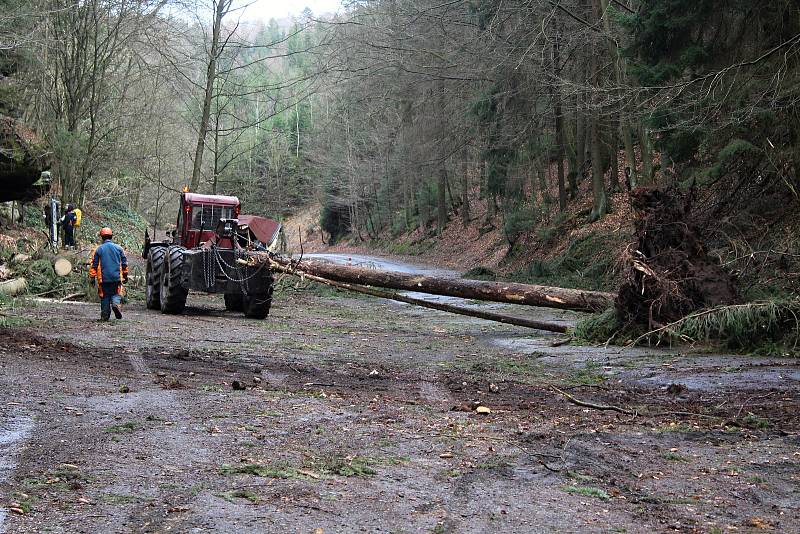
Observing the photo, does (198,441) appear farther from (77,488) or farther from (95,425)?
(77,488)

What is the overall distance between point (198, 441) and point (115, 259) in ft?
35.0

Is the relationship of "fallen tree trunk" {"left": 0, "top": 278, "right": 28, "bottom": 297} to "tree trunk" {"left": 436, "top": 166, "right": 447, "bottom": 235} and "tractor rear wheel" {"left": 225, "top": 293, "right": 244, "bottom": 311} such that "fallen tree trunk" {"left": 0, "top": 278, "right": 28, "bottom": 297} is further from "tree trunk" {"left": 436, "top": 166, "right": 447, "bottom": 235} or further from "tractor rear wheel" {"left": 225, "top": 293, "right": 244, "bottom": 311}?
"tree trunk" {"left": 436, "top": 166, "right": 447, "bottom": 235}

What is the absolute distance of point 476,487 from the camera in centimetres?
542

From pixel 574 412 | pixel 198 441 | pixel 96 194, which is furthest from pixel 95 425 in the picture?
pixel 96 194

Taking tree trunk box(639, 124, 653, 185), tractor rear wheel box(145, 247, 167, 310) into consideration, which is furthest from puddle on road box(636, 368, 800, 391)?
tree trunk box(639, 124, 653, 185)

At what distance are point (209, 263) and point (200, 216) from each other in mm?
2443

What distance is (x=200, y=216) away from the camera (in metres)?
19.7

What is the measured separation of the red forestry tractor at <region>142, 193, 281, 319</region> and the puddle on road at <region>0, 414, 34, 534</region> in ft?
35.2

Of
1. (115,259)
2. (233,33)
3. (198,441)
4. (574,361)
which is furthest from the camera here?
(233,33)

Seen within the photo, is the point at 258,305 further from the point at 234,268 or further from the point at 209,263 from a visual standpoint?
the point at 209,263

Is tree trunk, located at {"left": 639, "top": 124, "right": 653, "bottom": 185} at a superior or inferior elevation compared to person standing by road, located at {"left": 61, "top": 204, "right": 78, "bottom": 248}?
superior

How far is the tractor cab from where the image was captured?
19.6 m

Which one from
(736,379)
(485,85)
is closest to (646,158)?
(485,85)

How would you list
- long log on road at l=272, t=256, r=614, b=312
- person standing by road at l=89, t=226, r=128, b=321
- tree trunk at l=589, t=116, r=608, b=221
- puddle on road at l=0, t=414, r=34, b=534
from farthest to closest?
tree trunk at l=589, t=116, r=608, b=221, person standing by road at l=89, t=226, r=128, b=321, long log on road at l=272, t=256, r=614, b=312, puddle on road at l=0, t=414, r=34, b=534
